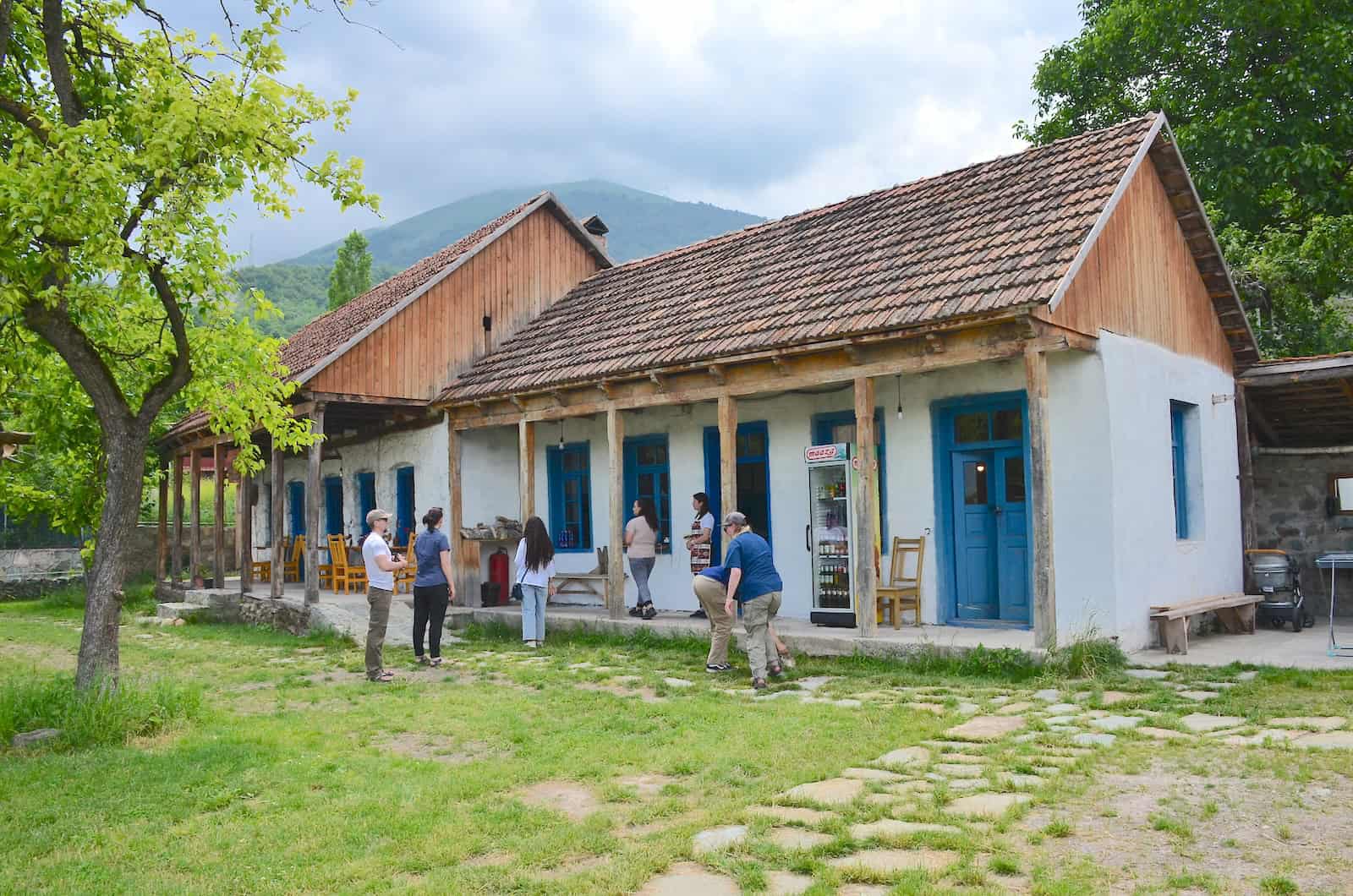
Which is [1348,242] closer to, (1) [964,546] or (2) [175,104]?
(1) [964,546]

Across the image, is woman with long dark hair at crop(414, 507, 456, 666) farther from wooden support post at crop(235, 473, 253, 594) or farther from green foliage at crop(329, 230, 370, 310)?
green foliage at crop(329, 230, 370, 310)

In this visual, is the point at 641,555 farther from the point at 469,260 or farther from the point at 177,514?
the point at 177,514

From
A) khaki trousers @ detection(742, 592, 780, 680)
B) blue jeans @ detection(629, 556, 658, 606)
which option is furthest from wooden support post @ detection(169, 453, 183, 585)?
khaki trousers @ detection(742, 592, 780, 680)

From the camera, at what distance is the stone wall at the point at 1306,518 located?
42.9 ft

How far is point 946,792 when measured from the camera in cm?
541

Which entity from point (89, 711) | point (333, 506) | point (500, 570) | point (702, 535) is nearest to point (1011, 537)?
point (702, 535)

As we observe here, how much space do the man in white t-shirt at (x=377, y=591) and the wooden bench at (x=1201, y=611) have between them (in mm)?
7358

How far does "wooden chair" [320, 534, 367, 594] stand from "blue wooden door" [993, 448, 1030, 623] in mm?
11358

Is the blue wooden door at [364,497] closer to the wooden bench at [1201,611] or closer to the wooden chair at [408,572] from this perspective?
the wooden chair at [408,572]

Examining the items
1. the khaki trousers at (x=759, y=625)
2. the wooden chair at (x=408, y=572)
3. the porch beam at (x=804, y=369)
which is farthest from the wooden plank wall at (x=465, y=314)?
the khaki trousers at (x=759, y=625)

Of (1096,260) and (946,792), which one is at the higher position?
(1096,260)

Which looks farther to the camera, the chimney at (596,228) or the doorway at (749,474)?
the chimney at (596,228)

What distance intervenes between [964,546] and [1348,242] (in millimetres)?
10673

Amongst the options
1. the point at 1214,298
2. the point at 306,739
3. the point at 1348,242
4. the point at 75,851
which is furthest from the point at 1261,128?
the point at 75,851
